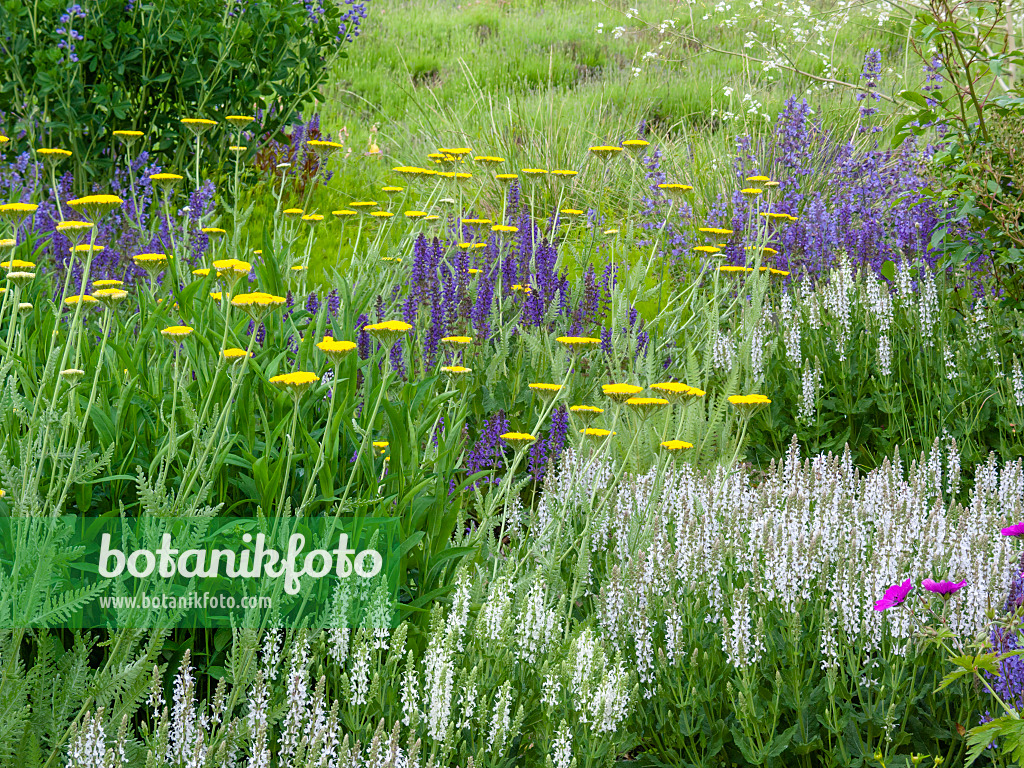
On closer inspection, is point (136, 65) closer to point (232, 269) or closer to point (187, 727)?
point (232, 269)

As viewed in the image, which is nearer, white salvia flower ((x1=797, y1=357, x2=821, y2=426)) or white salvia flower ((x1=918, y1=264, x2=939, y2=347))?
white salvia flower ((x1=797, y1=357, x2=821, y2=426))

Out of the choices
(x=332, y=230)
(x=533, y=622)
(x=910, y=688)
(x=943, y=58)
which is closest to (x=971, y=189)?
(x=943, y=58)

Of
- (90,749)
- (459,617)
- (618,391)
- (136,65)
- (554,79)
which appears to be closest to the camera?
(90,749)

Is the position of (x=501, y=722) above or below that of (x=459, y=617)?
below

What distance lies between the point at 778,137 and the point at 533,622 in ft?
16.9

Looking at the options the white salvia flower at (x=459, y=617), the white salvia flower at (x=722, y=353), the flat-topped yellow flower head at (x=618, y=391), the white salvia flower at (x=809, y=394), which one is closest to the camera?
the white salvia flower at (x=459, y=617)

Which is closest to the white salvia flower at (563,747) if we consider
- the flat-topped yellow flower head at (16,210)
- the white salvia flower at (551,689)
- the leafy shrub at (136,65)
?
the white salvia flower at (551,689)

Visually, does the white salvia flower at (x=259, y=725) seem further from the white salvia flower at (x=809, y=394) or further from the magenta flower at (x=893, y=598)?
the white salvia flower at (x=809, y=394)

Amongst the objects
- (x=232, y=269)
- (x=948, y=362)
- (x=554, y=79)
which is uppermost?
(x=554, y=79)

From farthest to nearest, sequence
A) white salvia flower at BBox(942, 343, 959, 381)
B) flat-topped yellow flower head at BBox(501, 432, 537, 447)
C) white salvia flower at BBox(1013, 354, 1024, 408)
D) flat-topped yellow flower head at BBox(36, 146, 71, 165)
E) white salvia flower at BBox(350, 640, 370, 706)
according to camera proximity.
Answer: white salvia flower at BBox(942, 343, 959, 381)
white salvia flower at BBox(1013, 354, 1024, 408)
flat-topped yellow flower head at BBox(36, 146, 71, 165)
flat-topped yellow flower head at BBox(501, 432, 537, 447)
white salvia flower at BBox(350, 640, 370, 706)

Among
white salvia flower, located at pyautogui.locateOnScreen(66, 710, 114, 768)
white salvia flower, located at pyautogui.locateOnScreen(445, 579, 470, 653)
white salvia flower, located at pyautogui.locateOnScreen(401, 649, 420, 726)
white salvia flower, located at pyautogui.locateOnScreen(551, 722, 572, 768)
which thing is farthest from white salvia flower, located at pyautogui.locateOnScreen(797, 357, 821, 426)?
white salvia flower, located at pyautogui.locateOnScreen(66, 710, 114, 768)

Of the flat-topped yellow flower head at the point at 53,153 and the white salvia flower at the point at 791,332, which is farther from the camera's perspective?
the white salvia flower at the point at 791,332

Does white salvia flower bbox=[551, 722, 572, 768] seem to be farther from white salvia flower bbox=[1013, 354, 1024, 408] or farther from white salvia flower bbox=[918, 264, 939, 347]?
white salvia flower bbox=[918, 264, 939, 347]

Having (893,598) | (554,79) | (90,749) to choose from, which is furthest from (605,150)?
(554,79)
